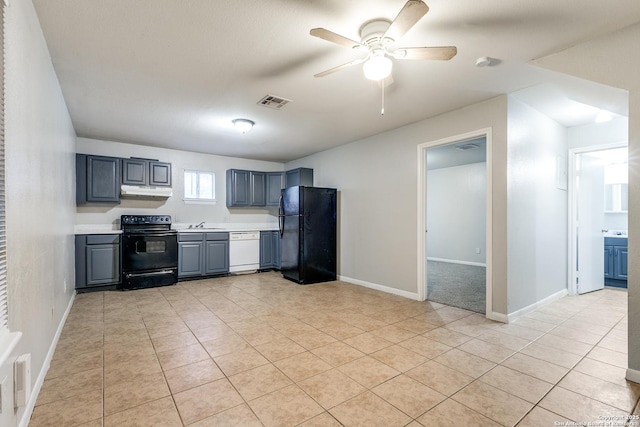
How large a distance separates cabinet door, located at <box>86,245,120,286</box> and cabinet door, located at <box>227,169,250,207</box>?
7.05ft

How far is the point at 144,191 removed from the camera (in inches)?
202

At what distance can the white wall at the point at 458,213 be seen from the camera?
6812mm

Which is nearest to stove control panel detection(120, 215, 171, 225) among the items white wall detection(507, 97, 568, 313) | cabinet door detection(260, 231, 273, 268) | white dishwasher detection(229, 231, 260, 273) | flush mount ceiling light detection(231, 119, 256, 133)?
white dishwasher detection(229, 231, 260, 273)

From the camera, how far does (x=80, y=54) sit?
2.43 meters

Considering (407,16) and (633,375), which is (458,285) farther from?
(407,16)

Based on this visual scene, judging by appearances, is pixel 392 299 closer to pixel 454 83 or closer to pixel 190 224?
pixel 454 83

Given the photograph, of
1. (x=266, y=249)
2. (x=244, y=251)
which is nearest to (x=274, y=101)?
(x=244, y=251)

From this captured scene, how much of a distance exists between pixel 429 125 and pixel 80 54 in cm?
367

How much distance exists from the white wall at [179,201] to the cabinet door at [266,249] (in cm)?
63

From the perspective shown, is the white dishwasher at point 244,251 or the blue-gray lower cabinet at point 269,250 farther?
the blue-gray lower cabinet at point 269,250

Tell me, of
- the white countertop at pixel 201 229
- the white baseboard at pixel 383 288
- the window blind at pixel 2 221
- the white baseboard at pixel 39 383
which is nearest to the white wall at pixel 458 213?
the white baseboard at pixel 383 288

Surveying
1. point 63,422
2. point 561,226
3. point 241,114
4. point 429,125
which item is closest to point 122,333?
point 63,422

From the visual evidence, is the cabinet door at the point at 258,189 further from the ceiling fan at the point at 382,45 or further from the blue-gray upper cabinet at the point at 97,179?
the ceiling fan at the point at 382,45

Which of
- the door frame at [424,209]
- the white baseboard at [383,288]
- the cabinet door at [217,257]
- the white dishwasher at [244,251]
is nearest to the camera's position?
the door frame at [424,209]
